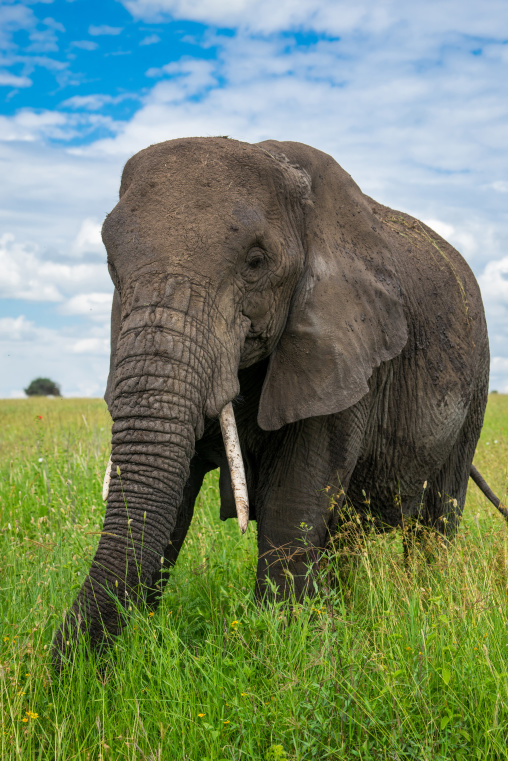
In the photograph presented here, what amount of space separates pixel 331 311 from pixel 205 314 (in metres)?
0.84

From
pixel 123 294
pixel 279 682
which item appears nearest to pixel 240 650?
pixel 279 682

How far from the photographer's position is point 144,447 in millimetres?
3578

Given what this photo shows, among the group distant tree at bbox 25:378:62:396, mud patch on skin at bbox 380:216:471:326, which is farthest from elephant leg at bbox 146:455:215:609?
distant tree at bbox 25:378:62:396

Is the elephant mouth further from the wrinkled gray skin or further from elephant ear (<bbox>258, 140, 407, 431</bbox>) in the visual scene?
elephant ear (<bbox>258, 140, 407, 431</bbox>)

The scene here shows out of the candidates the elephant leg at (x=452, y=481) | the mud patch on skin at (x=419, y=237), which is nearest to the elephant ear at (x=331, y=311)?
the mud patch on skin at (x=419, y=237)

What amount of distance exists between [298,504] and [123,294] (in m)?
1.49

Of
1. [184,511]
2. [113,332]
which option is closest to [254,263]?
[113,332]

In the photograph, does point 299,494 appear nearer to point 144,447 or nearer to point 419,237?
point 144,447

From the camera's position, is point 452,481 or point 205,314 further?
point 452,481

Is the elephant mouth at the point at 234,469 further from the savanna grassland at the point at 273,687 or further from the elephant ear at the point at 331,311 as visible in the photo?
the savanna grassland at the point at 273,687

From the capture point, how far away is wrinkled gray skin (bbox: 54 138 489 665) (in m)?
3.61

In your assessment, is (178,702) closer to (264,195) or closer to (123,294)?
(123,294)

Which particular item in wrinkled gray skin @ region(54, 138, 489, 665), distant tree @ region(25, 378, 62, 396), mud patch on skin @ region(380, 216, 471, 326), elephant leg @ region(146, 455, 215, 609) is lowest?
elephant leg @ region(146, 455, 215, 609)

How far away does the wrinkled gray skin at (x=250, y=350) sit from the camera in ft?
11.9
